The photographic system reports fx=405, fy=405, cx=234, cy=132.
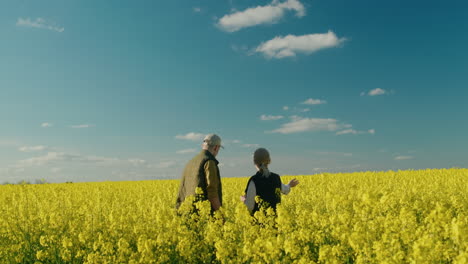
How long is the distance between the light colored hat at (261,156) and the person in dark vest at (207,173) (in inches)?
23.4

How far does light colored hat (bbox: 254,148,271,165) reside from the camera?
5.98 m

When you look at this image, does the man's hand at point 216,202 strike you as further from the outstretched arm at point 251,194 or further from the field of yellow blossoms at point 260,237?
the outstretched arm at point 251,194

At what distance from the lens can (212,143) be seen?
19.8 ft

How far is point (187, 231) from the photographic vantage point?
5332 mm

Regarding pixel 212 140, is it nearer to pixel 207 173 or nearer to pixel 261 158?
pixel 207 173

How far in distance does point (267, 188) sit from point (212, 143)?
1128mm

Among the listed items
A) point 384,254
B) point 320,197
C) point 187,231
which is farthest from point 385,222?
point 320,197

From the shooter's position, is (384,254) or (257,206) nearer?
(384,254)

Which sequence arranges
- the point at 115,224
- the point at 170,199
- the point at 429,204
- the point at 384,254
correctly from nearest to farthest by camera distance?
the point at 384,254, the point at 115,224, the point at 429,204, the point at 170,199

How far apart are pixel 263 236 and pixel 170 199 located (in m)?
9.24

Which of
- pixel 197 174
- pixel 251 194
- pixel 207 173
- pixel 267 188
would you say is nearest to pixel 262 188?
pixel 267 188

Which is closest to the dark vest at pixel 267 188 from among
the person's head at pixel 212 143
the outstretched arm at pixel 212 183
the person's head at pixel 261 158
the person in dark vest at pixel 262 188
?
the person in dark vest at pixel 262 188

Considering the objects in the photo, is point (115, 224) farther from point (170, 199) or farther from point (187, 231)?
point (170, 199)

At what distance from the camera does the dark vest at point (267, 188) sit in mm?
6246
